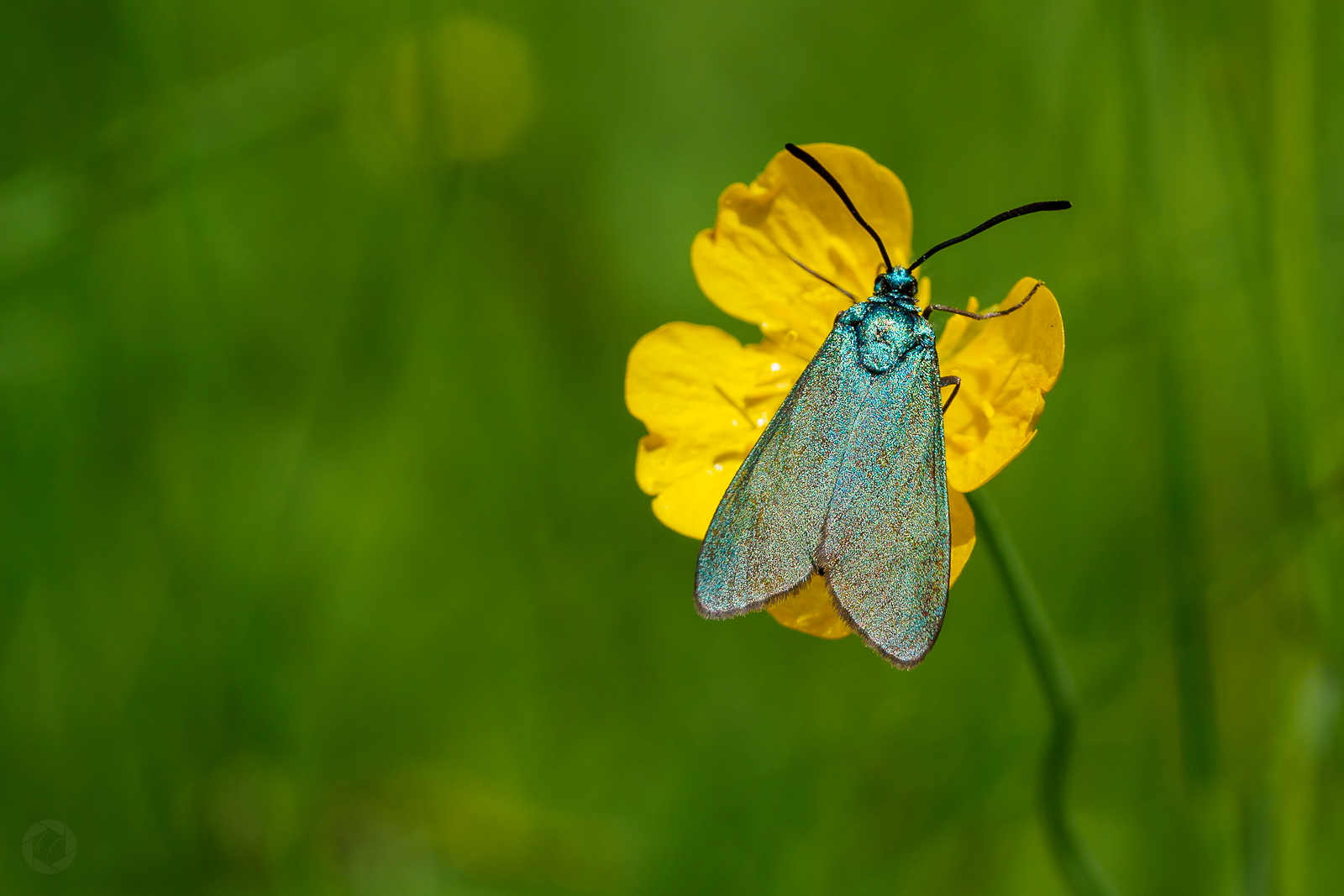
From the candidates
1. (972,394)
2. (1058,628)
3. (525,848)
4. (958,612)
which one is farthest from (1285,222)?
(525,848)

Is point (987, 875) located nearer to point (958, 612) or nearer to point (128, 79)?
point (958, 612)

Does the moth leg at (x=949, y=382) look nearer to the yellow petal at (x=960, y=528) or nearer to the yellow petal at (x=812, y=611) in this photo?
the yellow petal at (x=960, y=528)

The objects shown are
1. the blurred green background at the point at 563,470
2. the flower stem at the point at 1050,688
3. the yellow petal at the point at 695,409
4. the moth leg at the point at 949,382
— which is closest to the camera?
the flower stem at the point at 1050,688

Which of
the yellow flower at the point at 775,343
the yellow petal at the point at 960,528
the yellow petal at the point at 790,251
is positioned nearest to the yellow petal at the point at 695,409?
the yellow flower at the point at 775,343

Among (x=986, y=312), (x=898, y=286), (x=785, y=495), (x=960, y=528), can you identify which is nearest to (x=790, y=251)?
(x=898, y=286)

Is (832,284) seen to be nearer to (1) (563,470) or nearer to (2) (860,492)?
(2) (860,492)

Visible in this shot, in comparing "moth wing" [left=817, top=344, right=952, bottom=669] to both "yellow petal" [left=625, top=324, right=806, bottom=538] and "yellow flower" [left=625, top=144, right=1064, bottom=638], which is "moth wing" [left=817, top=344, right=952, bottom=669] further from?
"yellow petal" [left=625, top=324, right=806, bottom=538]
